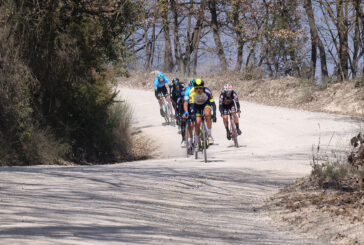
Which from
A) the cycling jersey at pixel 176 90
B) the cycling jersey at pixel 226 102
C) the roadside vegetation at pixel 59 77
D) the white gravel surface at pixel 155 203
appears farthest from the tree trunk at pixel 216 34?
the white gravel surface at pixel 155 203

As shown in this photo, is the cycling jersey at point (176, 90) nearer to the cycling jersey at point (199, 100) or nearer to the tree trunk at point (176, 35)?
the cycling jersey at point (199, 100)

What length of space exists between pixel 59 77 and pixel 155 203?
12.6 meters

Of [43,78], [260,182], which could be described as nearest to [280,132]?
[43,78]

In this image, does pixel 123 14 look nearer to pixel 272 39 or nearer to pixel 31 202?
pixel 31 202

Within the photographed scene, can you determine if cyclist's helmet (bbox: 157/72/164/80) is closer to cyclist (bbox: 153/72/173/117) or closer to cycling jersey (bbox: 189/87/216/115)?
cyclist (bbox: 153/72/173/117)

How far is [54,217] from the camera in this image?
6.06 m

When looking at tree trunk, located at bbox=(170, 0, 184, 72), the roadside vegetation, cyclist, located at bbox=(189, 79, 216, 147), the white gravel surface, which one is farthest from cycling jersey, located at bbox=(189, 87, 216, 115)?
tree trunk, located at bbox=(170, 0, 184, 72)

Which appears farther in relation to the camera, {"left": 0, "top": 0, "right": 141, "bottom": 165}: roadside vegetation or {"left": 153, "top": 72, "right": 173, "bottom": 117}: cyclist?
{"left": 153, "top": 72, "right": 173, "bottom": 117}: cyclist

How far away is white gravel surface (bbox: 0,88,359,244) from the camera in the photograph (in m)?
5.58

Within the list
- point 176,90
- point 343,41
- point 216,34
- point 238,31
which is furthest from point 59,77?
point 238,31

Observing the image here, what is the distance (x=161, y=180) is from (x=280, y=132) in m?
11.7

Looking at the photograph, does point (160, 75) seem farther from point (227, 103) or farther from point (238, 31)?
point (238, 31)

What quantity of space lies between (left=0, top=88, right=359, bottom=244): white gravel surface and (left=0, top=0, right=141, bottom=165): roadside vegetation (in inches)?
227

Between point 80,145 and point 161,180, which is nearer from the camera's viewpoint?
point 161,180
